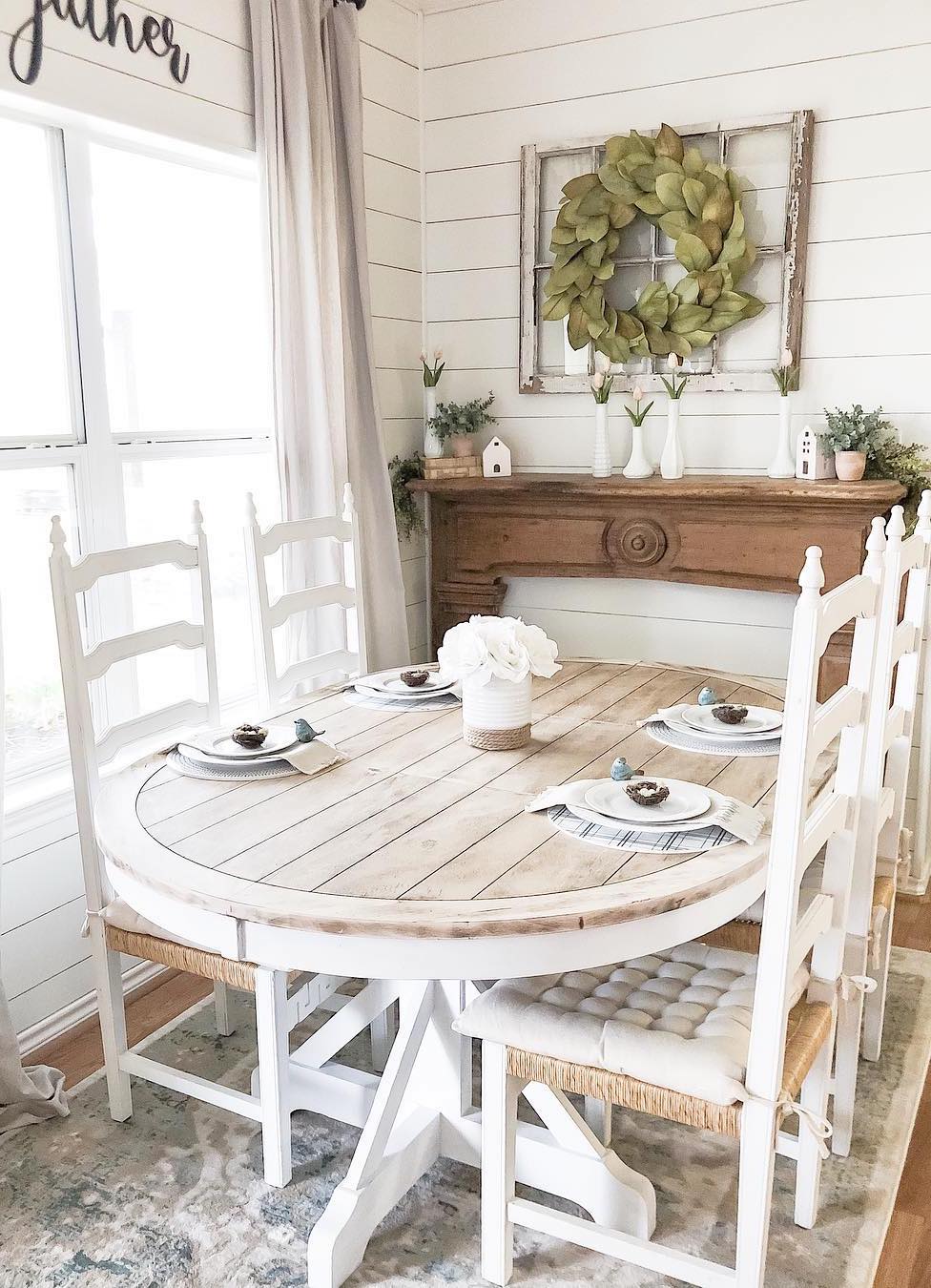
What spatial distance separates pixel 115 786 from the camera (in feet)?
6.53

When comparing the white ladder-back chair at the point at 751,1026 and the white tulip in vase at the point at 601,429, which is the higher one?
the white tulip in vase at the point at 601,429

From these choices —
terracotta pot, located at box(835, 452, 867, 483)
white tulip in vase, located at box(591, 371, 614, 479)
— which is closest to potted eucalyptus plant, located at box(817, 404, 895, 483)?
terracotta pot, located at box(835, 452, 867, 483)

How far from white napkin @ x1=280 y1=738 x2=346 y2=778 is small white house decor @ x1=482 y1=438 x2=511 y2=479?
5.72 feet

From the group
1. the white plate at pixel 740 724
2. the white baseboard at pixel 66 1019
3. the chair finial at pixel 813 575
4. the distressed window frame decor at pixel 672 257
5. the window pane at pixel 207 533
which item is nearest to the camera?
the chair finial at pixel 813 575

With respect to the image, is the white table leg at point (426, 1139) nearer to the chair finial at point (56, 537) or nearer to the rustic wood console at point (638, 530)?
the chair finial at point (56, 537)

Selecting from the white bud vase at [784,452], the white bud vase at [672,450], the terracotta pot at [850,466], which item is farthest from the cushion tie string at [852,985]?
the white bud vase at [672,450]

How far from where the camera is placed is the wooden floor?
186 cm

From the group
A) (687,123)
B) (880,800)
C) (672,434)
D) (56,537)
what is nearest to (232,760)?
(56,537)

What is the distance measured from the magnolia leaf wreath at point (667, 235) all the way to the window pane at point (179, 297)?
0.97 meters

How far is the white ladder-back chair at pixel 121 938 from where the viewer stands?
197cm

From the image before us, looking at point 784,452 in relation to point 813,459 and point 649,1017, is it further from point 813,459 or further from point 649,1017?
point 649,1017

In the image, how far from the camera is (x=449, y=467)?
364 cm

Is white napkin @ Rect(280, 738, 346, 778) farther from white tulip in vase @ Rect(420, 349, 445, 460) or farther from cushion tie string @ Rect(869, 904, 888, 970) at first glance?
white tulip in vase @ Rect(420, 349, 445, 460)

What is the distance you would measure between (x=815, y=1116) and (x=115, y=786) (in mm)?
1307
